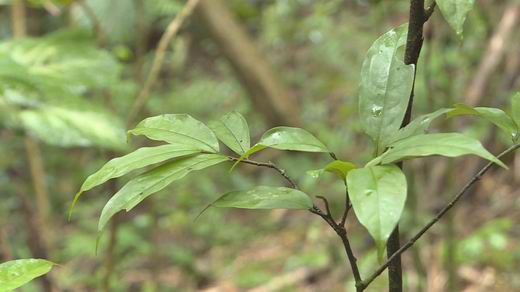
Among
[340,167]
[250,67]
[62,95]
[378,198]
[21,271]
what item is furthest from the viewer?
[250,67]

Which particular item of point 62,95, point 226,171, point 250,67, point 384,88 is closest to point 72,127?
point 62,95

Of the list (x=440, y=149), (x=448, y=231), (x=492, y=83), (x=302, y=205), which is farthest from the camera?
(x=492, y=83)

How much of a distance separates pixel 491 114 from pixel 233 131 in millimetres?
324

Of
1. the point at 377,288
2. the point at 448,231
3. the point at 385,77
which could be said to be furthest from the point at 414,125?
the point at 377,288

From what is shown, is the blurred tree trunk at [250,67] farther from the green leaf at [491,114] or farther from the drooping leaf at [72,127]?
the green leaf at [491,114]

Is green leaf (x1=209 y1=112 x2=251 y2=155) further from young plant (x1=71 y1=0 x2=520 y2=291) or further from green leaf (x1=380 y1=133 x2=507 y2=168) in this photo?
green leaf (x1=380 y1=133 x2=507 y2=168)

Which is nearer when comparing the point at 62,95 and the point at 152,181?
the point at 152,181

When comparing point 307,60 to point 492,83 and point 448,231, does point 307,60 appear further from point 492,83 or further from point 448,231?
point 448,231

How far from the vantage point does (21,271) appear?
877 millimetres

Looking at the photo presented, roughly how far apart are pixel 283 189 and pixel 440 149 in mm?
247

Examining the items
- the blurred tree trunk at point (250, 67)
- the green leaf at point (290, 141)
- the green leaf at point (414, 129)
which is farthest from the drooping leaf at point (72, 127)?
the blurred tree trunk at point (250, 67)

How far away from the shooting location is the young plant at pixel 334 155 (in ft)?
2.50

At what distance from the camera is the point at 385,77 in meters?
0.84

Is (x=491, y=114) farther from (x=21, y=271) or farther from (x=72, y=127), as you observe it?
(x=72, y=127)
